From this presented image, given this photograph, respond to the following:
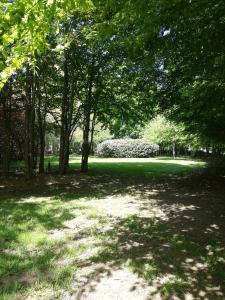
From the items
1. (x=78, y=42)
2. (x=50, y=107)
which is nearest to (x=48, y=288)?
(x=78, y=42)

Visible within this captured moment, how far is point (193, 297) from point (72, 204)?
605 cm

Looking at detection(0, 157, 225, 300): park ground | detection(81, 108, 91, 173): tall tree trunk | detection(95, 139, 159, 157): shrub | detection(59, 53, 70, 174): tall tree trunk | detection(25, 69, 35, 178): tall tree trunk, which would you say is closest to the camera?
detection(0, 157, 225, 300): park ground

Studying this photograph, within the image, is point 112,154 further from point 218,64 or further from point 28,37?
point 28,37

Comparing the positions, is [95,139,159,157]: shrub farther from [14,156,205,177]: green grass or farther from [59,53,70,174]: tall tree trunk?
[59,53,70,174]: tall tree trunk

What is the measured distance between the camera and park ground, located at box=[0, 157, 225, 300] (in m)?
4.66

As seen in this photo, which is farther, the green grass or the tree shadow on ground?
the green grass

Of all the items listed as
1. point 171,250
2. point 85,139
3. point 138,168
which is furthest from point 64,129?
point 171,250

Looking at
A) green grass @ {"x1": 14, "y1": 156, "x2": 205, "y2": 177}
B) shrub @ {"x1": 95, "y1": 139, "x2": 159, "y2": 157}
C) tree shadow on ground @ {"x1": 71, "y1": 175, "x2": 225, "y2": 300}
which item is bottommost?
tree shadow on ground @ {"x1": 71, "y1": 175, "x2": 225, "y2": 300}

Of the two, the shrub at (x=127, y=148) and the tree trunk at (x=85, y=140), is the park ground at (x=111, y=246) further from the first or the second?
the shrub at (x=127, y=148)

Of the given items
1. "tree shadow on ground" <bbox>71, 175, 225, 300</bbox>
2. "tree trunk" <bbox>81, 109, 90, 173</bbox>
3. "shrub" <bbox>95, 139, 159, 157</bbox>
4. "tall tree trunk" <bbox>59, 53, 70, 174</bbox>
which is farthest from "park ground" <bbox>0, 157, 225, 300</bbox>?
"shrub" <bbox>95, 139, 159, 157</bbox>

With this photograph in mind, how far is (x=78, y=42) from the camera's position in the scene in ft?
49.6

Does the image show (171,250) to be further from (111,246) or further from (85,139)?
(85,139)

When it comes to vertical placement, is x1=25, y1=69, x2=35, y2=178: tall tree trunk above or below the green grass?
above

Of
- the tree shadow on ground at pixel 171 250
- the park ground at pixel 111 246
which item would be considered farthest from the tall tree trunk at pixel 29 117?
the tree shadow on ground at pixel 171 250
